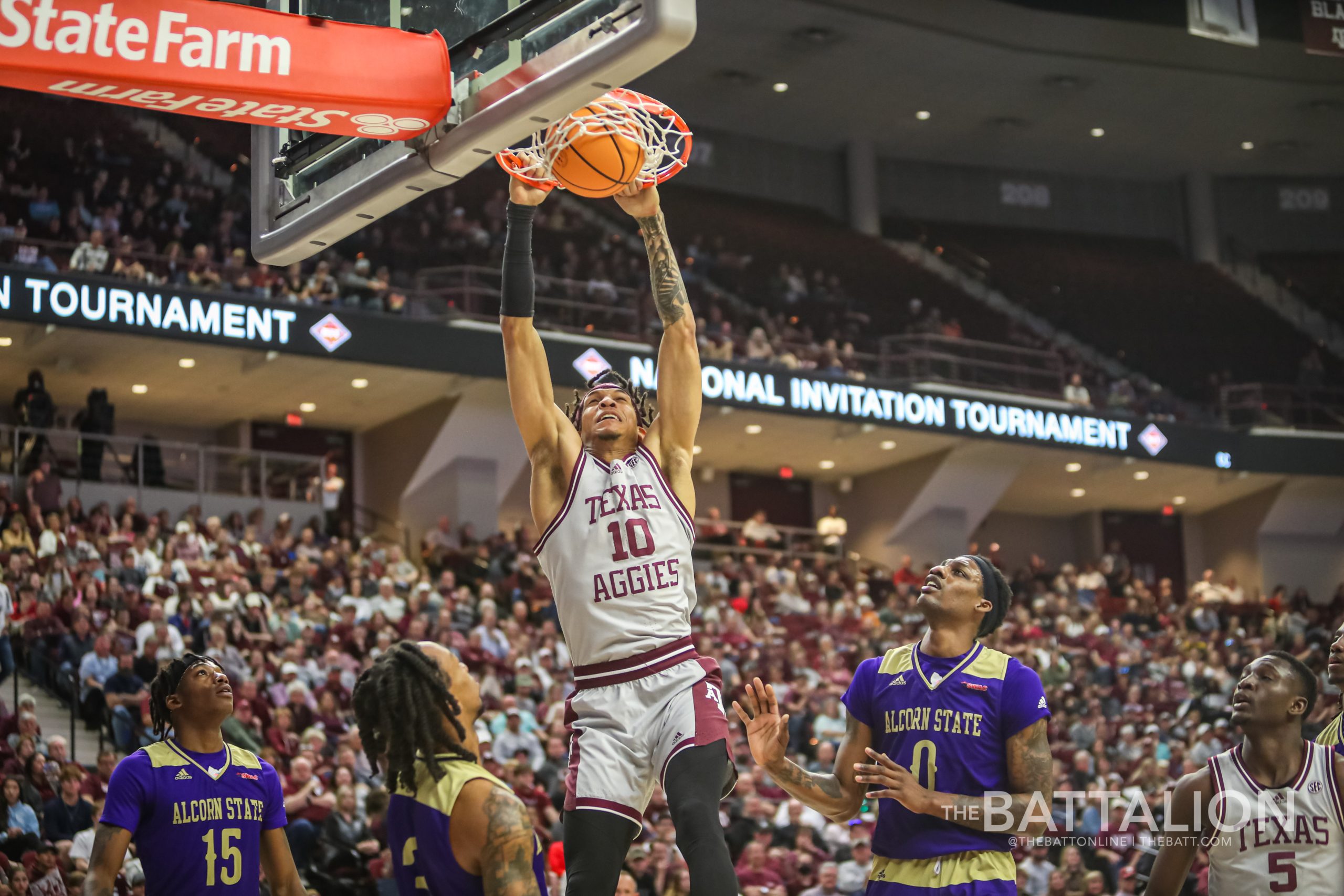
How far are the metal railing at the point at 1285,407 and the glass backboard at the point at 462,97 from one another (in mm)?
25203

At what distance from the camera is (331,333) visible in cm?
2077

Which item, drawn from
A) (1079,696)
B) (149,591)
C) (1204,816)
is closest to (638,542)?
(1204,816)

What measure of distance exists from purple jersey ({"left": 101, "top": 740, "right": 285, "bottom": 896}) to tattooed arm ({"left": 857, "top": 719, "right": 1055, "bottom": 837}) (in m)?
2.16

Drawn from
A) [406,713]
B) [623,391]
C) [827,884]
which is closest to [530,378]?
[623,391]

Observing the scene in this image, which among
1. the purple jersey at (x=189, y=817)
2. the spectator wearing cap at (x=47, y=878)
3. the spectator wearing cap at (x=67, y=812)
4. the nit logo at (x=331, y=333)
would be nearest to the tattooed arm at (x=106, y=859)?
the purple jersey at (x=189, y=817)

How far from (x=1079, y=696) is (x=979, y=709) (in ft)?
52.7

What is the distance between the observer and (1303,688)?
5363 millimetres

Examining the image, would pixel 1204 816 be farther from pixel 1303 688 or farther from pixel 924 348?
pixel 924 348

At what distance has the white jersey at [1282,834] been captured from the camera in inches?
205

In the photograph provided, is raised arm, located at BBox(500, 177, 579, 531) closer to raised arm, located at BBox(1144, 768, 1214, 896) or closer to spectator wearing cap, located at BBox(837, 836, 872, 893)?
raised arm, located at BBox(1144, 768, 1214, 896)


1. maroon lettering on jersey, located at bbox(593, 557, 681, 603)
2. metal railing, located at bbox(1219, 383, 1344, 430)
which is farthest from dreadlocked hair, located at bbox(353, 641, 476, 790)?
metal railing, located at bbox(1219, 383, 1344, 430)

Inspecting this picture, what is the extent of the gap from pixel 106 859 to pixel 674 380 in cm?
243

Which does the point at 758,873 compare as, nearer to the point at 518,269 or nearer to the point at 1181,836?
the point at 1181,836

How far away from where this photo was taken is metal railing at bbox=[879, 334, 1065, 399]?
25.8m
